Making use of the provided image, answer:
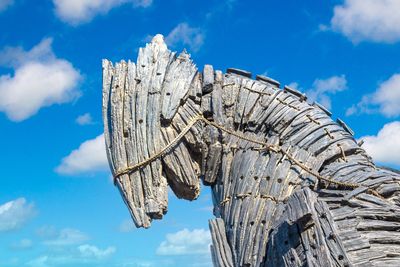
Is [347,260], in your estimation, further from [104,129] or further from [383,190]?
[104,129]

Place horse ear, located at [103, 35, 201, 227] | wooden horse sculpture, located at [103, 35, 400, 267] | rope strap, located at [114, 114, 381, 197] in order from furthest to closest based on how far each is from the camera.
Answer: horse ear, located at [103, 35, 201, 227], rope strap, located at [114, 114, 381, 197], wooden horse sculpture, located at [103, 35, 400, 267]

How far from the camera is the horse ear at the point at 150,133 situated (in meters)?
5.71

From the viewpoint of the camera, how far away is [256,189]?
5410 millimetres

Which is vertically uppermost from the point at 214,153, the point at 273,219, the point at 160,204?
the point at 214,153

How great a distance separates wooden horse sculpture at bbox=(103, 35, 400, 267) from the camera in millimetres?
→ 5277

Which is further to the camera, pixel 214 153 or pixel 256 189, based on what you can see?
pixel 214 153

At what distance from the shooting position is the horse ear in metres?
5.71

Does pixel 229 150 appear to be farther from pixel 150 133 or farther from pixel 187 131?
pixel 150 133

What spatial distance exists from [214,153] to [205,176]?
0.82 feet

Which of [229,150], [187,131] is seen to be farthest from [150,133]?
[229,150]

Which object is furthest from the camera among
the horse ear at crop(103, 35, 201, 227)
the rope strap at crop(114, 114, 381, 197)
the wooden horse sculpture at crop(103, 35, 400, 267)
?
the horse ear at crop(103, 35, 201, 227)

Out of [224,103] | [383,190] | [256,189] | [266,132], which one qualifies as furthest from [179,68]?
[383,190]

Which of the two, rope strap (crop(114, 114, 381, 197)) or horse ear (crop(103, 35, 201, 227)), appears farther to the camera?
horse ear (crop(103, 35, 201, 227))

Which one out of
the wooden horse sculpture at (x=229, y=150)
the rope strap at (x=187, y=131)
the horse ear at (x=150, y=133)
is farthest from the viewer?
the horse ear at (x=150, y=133)
